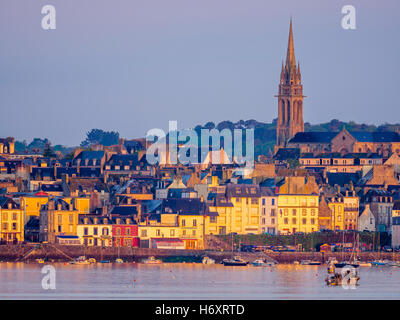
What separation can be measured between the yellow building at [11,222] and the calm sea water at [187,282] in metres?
4.37

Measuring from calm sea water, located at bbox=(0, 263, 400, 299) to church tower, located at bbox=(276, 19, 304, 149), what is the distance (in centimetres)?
7282

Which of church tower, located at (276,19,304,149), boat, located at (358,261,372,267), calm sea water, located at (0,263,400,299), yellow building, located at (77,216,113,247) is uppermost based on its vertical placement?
church tower, located at (276,19,304,149)

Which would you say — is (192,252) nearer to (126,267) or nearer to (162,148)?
(126,267)

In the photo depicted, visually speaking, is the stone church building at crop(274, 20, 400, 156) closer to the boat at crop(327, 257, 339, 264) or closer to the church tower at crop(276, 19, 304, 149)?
the church tower at crop(276, 19, 304, 149)

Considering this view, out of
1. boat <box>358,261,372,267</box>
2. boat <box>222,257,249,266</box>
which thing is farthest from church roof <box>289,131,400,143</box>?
boat <box>222,257,249,266</box>

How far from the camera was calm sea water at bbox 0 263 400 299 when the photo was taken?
7112 cm

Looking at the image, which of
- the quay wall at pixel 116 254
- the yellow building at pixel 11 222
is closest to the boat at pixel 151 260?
the quay wall at pixel 116 254

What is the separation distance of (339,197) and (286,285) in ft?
79.9

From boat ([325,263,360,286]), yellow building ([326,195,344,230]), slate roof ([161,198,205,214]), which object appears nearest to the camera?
boat ([325,263,360,286])

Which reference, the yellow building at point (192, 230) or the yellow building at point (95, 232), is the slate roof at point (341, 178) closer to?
the yellow building at point (192, 230)

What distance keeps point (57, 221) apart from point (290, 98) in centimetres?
7379

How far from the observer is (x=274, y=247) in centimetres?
9112

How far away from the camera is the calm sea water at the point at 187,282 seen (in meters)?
71.1
